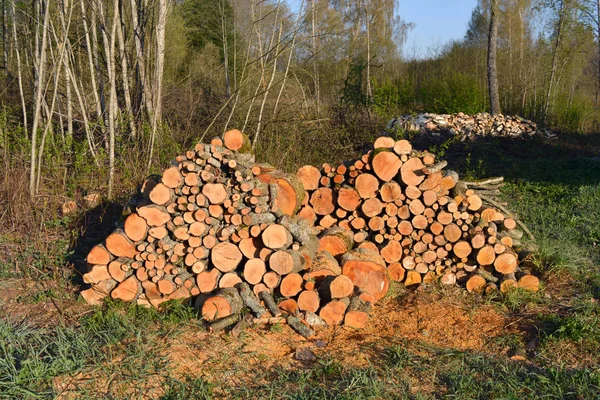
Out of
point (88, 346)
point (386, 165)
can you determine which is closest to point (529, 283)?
point (386, 165)

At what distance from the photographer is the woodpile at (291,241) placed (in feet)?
13.3

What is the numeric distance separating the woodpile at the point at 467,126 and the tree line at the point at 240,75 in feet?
2.54

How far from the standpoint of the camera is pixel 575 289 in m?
4.59

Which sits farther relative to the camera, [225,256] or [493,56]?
[493,56]

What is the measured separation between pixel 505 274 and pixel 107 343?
334 centimetres

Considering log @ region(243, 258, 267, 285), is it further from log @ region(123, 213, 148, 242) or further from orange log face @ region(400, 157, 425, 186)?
orange log face @ region(400, 157, 425, 186)

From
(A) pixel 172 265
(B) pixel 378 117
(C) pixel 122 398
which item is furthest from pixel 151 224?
(B) pixel 378 117

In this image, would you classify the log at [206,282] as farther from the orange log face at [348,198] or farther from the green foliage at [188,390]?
the orange log face at [348,198]

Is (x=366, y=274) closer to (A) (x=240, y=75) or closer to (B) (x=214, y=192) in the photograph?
(B) (x=214, y=192)

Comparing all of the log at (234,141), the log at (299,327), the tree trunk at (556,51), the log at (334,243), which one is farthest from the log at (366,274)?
the tree trunk at (556,51)

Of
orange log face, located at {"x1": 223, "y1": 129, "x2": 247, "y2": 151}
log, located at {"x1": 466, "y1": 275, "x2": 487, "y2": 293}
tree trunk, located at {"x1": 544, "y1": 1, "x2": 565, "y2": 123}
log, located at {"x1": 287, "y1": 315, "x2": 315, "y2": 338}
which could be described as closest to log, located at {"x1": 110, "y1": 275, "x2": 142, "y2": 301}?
log, located at {"x1": 287, "y1": 315, "x2": 315, "y2": 338}

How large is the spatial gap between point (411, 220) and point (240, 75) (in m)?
8.26

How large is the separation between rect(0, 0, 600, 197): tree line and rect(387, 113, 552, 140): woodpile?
0.77m

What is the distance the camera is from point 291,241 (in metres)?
4.19
